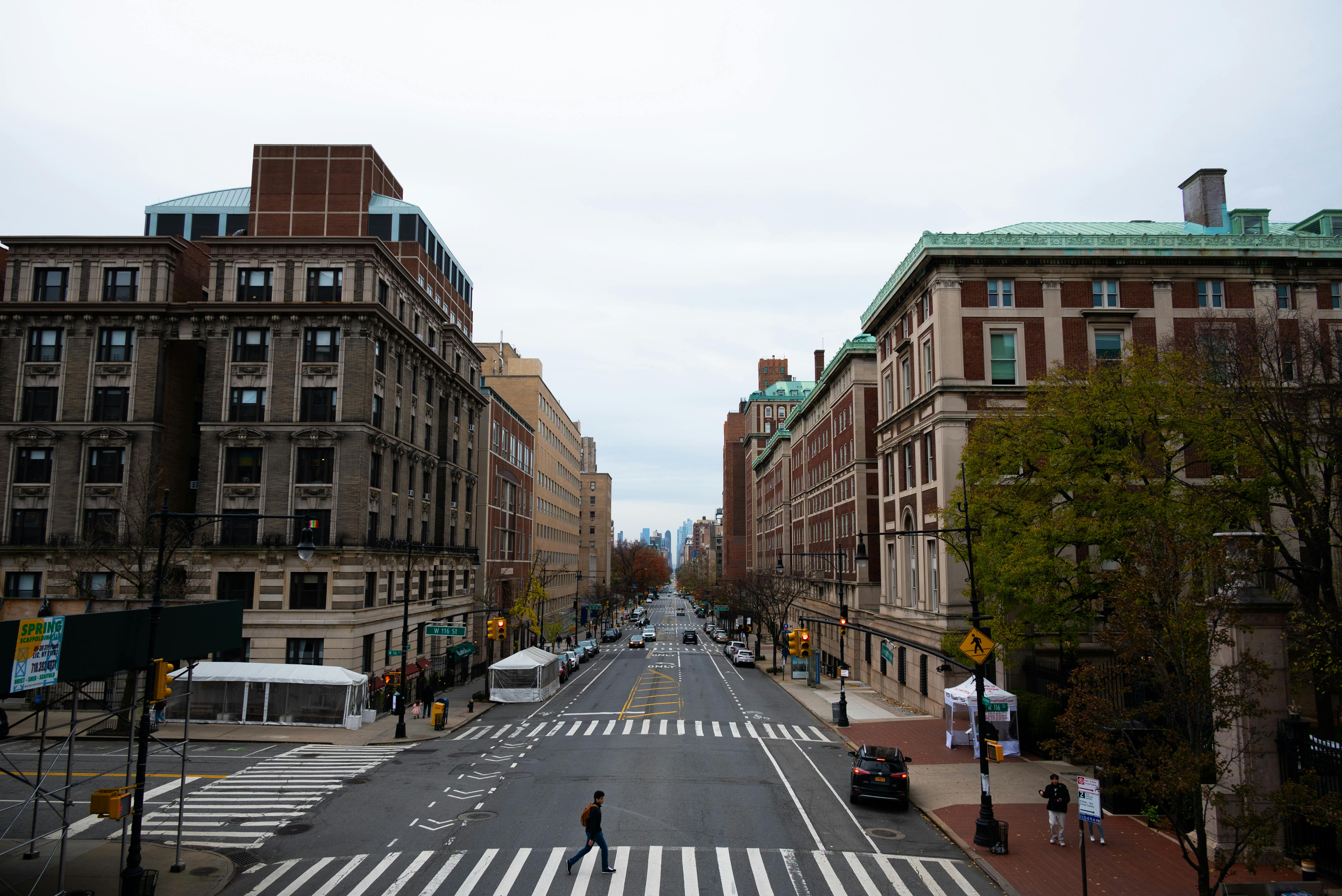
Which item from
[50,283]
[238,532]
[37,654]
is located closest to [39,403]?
[50,283]

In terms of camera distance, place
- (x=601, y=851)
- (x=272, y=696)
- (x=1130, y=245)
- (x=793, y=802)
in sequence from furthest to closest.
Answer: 1. (x=1130, y=245)
2. (x=272, y=696)
3. (x=793, y=802)
4. (x=601, y=851)

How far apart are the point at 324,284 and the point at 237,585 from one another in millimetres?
16288

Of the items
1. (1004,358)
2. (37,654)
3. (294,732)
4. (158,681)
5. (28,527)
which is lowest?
(294,732)

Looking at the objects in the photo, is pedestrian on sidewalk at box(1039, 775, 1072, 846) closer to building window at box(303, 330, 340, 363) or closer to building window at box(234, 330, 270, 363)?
building window at box(303, 330, 340, 363)

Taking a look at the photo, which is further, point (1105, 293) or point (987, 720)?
point (1105, 293)

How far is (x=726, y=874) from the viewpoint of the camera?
17078mm

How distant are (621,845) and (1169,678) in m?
11.9

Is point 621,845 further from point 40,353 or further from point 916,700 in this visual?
point 40,353

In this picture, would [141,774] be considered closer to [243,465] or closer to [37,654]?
[37,654]

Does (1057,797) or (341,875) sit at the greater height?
(1057,797)

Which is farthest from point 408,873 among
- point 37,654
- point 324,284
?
point 324,284

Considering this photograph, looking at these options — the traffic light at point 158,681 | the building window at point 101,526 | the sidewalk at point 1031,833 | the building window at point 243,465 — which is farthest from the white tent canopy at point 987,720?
the building window at point 101,526

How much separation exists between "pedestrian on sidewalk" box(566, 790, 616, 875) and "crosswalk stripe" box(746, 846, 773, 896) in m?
2.92

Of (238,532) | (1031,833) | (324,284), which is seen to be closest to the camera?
(1031,833)
